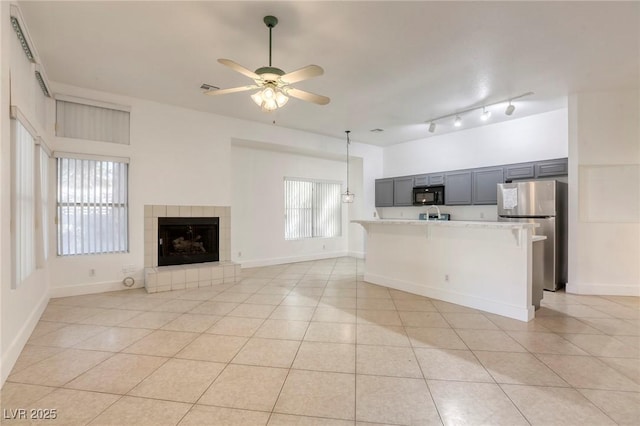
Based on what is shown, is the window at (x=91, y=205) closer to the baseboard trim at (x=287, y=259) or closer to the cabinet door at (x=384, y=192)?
the baseboard trim at (x=287, y=259)

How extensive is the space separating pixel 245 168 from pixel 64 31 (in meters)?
3.54

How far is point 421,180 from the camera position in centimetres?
674

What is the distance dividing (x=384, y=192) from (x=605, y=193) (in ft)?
13.5

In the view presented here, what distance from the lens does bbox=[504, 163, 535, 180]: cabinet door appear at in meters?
5.01

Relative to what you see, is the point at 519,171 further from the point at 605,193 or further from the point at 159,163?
the point at 159,163

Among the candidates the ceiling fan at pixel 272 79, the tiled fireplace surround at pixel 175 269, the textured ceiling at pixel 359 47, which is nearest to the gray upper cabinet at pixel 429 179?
the textured ceiling at pixel 359 47

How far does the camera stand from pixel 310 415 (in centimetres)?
175

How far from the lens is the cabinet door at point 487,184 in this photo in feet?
17.9

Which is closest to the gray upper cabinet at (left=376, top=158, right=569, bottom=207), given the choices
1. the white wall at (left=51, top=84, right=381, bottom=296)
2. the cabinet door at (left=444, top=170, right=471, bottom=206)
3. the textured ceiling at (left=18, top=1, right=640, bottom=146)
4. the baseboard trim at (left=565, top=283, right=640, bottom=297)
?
the cabinet door at (left=444, top=170, right=471, bottom=206)

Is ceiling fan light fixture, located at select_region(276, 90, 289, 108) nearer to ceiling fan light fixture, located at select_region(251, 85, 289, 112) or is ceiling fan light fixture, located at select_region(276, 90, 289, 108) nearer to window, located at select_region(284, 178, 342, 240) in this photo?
ceiling fan light fixture, located at select_region(251, 85, 289, 112)

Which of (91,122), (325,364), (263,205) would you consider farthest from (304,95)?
(263,205)

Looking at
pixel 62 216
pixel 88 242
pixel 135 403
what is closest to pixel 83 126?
pixel 62 216

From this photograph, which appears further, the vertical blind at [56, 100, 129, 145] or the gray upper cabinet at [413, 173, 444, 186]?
the gray upper cabinet at [413, 173, 444, 186]

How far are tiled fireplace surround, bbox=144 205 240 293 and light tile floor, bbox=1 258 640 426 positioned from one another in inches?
21.2
